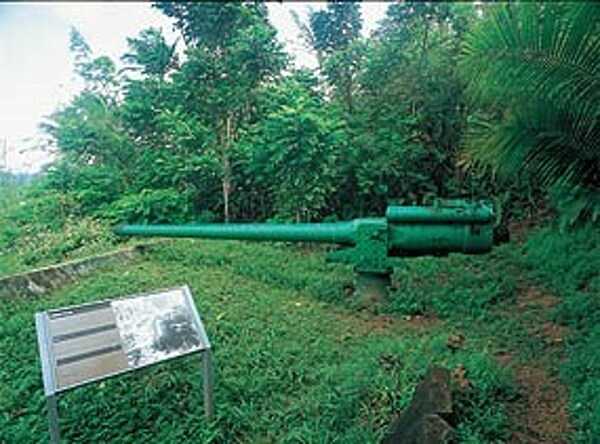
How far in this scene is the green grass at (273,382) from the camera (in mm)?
2799

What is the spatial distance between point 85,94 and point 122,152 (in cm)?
165

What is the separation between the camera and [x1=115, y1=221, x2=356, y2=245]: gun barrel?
488 cm

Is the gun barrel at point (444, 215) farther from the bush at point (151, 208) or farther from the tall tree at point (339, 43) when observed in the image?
the bush at point (151, 208)

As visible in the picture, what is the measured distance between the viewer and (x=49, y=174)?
861 cm

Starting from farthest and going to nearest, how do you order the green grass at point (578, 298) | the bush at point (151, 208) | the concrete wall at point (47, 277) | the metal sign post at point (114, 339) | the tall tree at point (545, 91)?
the bush at point (151, 208) → the concrete wall at point (47, 277) → the tall tree at point (545, 91) → the green grass at point (578, 298) → the metal sign post at point (114, 339)

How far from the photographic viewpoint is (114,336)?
2.75 meters

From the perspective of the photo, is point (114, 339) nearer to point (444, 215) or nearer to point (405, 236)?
point (405, 236)

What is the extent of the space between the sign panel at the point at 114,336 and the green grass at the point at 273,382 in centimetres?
50

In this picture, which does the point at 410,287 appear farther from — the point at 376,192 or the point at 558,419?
the point at 376,192

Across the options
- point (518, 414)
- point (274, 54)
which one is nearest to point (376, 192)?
point (274, 54)

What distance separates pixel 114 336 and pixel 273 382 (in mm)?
1118

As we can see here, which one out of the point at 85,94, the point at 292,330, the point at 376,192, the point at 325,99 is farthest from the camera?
the point at 85,94

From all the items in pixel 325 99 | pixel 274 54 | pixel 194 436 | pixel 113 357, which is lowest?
pixel 194 436

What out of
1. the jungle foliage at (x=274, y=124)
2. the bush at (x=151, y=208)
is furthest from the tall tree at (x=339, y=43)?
the bush at (x=151, y=208)
